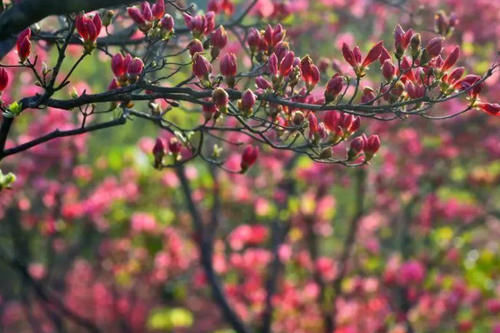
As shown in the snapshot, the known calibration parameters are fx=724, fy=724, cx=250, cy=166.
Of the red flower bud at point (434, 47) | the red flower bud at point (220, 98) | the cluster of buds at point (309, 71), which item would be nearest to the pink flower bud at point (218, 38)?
the cluster of buds at point (309, 71)

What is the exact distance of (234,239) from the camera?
1028 cm

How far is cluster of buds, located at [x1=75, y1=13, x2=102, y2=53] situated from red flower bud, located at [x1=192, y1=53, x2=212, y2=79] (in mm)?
430

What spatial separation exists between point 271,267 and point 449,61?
212 inches

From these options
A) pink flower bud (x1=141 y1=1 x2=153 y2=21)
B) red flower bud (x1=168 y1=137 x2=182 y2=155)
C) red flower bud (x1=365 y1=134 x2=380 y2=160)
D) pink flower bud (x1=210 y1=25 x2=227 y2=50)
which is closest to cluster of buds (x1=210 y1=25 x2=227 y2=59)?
pink flower bud (x1=210 y1=25 x2=227 y2=50)

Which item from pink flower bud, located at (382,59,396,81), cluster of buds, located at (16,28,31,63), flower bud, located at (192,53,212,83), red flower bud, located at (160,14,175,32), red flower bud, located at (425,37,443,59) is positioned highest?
red flower bud, located at (160,14,175,32)

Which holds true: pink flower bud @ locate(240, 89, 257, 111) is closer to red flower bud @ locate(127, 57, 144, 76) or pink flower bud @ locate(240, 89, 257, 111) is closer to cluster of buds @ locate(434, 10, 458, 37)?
red flower bud @ locate(127, 57, 144, 76)

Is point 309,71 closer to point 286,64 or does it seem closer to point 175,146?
point 286,64

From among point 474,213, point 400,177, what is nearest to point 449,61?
point 400,177

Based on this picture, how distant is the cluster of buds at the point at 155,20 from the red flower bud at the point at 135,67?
223 mm

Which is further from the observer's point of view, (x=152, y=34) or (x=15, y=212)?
(x=15, y=212)

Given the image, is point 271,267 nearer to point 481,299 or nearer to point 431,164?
point 431,164

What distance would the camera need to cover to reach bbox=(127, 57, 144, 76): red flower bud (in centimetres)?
313

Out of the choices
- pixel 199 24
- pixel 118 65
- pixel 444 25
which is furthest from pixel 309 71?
pixel 444 25

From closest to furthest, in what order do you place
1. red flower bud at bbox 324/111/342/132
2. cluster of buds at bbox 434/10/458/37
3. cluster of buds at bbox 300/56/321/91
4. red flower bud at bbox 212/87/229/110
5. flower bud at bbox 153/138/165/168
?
1. red flower bud at bbox 212/87/229/110
2. cluster of buds at bbox 300/56/321/91
3. red flower bud at bbox 324/111/342/132
4. flower bud at bbox 153/138/165/168
5. cluster of buds at bbox 434/10/458/37
